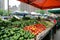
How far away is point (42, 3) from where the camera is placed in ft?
23.9

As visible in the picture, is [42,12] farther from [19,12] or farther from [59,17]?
[19,12]

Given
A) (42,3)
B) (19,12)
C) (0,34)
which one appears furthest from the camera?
(19,12)

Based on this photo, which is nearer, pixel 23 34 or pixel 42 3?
pixel 23 34

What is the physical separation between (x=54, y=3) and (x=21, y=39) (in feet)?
12.1

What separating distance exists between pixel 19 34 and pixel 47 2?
3451 millimetres

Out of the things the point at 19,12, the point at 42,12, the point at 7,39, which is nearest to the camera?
the point at 7,39

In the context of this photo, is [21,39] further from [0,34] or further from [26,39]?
[0,34]

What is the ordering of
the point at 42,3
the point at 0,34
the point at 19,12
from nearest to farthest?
1. the point at 0,34
2. the point at 42,3
3. the point at 19,12

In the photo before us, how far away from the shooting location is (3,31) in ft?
12.0

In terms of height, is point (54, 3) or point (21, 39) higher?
point (54, 3)

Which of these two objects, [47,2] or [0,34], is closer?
[0,34]

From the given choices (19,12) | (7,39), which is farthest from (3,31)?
(19,12)

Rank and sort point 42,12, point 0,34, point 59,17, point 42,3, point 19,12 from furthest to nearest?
1. point 59,17
2. point 42,12
3. point 19,12
4. point 42,3
5. point 0,34

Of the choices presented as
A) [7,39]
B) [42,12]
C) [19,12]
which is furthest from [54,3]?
[42,12]
